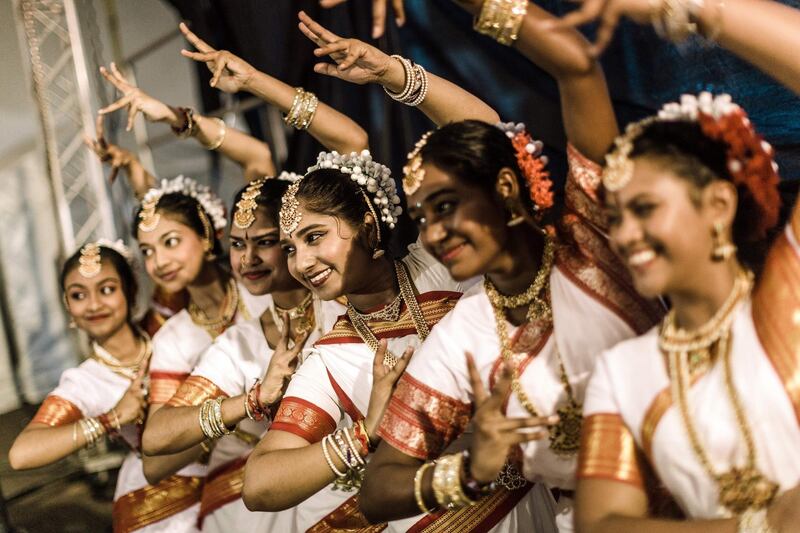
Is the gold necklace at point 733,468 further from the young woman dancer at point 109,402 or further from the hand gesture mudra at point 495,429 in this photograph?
the young woman dancer at point 109,402

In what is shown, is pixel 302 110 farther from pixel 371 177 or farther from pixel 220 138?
pixel 220 138

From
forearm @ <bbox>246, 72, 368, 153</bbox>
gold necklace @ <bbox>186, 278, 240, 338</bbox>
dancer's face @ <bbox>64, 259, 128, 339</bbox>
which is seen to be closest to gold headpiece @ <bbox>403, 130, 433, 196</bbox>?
forearm @ <bbox>246, 72, 368, 153</bbox>

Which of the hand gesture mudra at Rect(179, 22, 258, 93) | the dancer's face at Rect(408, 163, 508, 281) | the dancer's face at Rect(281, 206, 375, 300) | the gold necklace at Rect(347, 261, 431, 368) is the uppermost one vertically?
the hand gesture mudra at Rect(179, 22, 258, 93)

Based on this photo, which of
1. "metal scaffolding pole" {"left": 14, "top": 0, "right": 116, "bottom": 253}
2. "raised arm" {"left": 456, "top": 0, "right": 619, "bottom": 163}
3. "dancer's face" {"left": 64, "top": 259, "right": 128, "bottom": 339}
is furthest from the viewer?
"metal scaffolding pole" {"left": 14, "top": 0, "right": 116, "bottom": 253}

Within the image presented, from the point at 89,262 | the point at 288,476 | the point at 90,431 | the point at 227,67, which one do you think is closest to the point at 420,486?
the point at 288,476

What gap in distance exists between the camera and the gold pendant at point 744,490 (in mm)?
1146

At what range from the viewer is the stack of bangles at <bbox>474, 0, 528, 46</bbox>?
131 centimetres

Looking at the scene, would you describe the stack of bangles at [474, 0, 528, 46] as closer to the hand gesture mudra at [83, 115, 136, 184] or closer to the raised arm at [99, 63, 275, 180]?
the raised arm at [99, 63, 275, 180]

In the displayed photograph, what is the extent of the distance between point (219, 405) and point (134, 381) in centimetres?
78

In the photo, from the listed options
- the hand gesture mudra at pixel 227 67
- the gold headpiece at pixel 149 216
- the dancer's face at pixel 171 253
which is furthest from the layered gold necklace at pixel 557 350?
the gold headpiece at pixel 149 216

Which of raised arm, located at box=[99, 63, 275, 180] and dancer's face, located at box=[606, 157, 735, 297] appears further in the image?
raised arm, located at box=[99, 63, 275, 180]

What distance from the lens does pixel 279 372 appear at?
2.12 m

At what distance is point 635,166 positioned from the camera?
Result: 1192mm

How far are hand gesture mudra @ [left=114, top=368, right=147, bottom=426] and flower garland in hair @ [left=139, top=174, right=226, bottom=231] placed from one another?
631 millimetres
